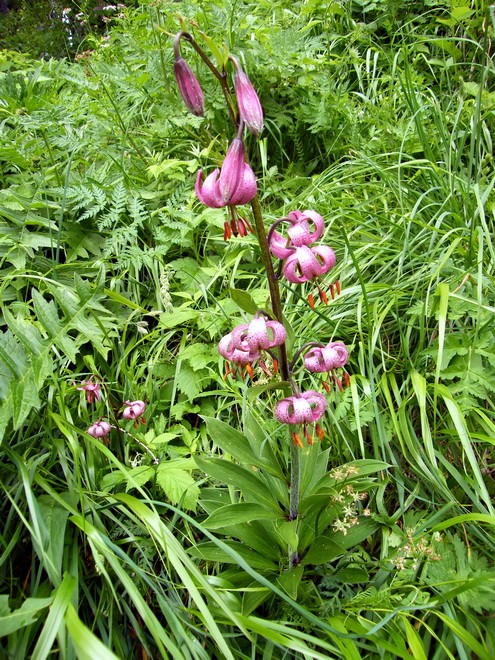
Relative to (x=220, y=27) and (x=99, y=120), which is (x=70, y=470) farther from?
(x=220, y=27)

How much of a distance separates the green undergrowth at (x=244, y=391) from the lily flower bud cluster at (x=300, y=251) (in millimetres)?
89

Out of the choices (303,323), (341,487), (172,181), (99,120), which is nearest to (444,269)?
(303,323)

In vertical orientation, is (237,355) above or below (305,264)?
below

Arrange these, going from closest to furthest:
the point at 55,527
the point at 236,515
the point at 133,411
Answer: the point at 236,515 → the point at 55,527 → the point at 133,411

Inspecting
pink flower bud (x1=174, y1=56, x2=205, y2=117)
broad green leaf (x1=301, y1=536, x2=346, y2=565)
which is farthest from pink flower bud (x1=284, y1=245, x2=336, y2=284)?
broad green leaf (x1=301, y1=536, x2=346, y2=565)

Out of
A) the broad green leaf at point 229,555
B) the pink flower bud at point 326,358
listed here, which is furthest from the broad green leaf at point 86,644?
the pink flower bud at point 326,358

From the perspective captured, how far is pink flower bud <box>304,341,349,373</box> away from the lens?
2.88 ft

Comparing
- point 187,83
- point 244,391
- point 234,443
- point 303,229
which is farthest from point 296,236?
point 244,391

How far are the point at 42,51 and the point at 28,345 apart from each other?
12.7 feet

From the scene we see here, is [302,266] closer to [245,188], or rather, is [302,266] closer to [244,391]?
[245,188]

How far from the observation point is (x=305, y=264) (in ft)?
2.61

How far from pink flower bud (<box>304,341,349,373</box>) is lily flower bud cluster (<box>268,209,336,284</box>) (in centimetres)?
14

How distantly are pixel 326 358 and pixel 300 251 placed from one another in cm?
20

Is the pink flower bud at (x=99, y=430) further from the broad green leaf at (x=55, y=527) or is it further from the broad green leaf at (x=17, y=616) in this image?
the broad green leaf at (x=17, y=616)
